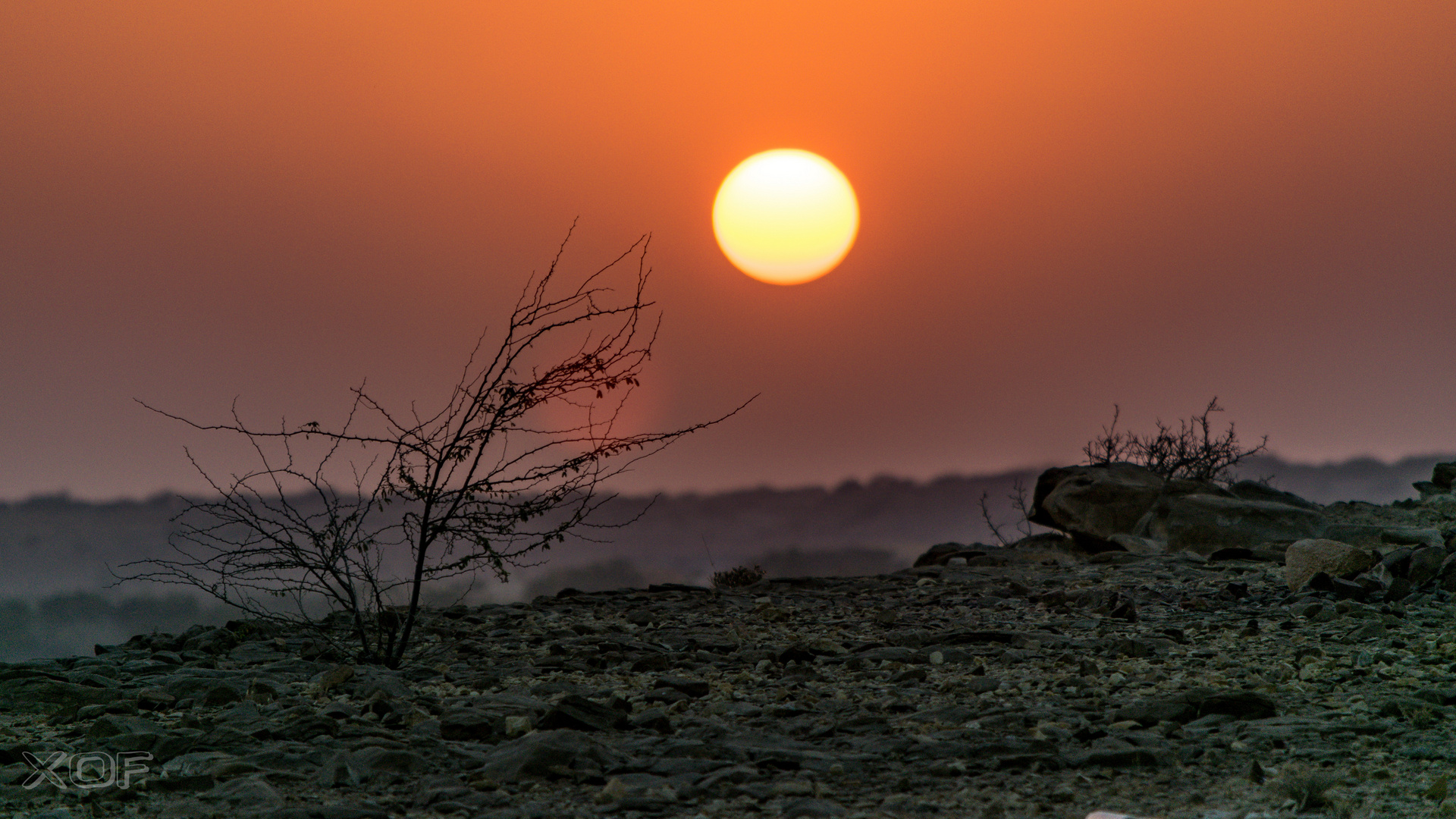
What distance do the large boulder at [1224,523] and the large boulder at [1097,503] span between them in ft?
0.83

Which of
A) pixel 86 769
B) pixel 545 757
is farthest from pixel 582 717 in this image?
pixel 86 769

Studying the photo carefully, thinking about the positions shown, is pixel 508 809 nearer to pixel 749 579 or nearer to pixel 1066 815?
pixel 1066 815

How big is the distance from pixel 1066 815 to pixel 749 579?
8300 millimetres

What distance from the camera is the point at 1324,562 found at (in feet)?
32.8

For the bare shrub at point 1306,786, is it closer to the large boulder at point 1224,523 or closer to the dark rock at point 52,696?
the dark rock at point 52,696

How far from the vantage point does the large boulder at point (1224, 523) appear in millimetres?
14266

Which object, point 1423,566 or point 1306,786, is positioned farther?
point 1423,566

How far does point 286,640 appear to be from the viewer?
9.18 metres

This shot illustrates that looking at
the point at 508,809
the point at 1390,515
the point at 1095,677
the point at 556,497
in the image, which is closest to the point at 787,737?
the point at 508,809

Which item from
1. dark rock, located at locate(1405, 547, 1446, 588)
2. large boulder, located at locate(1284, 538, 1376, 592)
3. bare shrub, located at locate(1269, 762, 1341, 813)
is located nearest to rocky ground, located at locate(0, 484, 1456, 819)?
bare shrub, located at locate(1269, 762, 1341, 813)

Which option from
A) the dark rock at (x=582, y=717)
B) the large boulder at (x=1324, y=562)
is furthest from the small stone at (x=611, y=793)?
the large boulder at (x=1324, y=562)

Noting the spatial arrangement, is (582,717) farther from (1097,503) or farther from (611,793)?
A: (1097,503)

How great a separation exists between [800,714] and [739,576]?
21.4ft

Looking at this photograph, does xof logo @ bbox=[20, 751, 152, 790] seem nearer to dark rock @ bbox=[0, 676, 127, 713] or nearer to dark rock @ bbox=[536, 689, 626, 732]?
dark rock @ bbox=[0, 676, 127, 713]
